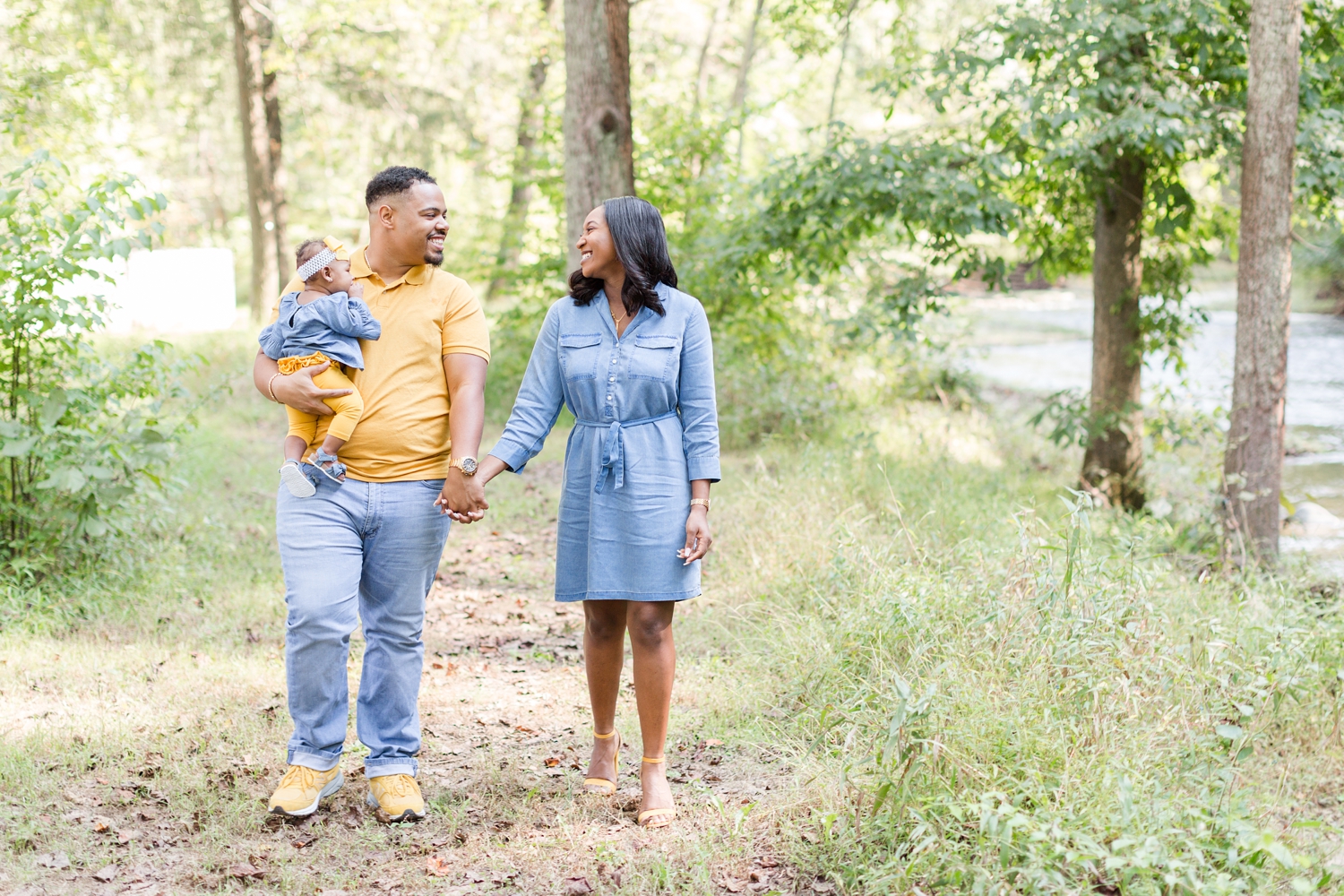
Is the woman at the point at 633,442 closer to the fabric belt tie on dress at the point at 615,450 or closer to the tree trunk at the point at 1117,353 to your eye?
the fabric belt tie on dress at the point at 615,450

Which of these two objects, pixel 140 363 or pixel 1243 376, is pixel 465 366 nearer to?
pixel 140 363

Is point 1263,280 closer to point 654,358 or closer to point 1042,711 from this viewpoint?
point 1042,711

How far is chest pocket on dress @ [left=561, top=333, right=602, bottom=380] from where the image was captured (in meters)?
3.67

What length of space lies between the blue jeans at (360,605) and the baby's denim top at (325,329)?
1.39 ft

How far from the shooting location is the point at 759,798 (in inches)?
154

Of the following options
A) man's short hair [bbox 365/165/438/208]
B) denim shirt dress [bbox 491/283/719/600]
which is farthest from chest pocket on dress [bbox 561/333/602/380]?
man's short hair [bbox 365/165/438/208]

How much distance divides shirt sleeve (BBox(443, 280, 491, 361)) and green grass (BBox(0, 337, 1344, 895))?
1.66m

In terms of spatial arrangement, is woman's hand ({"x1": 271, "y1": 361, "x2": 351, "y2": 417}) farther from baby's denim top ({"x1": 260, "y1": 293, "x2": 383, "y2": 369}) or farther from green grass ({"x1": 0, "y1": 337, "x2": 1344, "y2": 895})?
green grass ({"x1": 0, "y1": 337, "x2": 1344, "y2": 895})

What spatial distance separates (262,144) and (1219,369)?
14140mm

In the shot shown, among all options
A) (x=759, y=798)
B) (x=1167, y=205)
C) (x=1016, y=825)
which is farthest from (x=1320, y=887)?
(x=1167, y=205)

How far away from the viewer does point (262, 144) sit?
1722 centimetres

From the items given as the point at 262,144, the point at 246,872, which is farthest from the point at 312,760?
the point at 262,144

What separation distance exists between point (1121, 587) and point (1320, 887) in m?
1.58

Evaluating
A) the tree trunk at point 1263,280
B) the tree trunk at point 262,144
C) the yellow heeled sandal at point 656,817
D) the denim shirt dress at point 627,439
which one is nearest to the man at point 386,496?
the denim shirt dress at point 627,439
